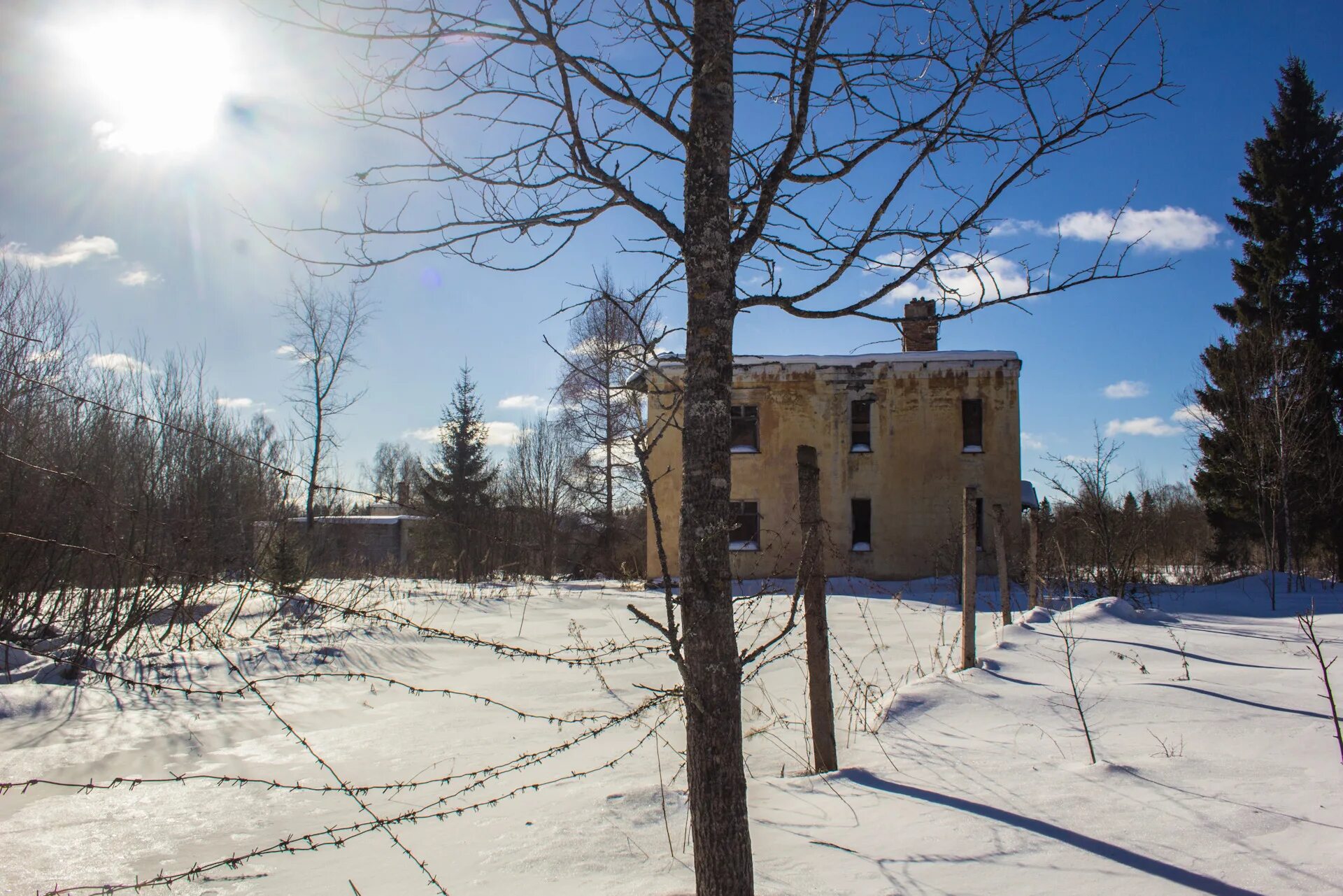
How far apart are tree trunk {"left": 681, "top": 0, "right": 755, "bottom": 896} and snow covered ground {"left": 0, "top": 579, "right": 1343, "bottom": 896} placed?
2.63 ft

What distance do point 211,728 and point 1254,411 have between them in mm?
18794

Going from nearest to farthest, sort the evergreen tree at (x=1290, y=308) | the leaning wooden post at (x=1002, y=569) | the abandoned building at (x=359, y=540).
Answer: the leaning wooden post at (x=1002, y=569) < the abandoned building at (x=359, y=540) < the evergreen tree at (x=1290, y=308)

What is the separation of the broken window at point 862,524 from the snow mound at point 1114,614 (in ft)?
35.6

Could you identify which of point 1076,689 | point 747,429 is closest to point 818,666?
point 1076,689

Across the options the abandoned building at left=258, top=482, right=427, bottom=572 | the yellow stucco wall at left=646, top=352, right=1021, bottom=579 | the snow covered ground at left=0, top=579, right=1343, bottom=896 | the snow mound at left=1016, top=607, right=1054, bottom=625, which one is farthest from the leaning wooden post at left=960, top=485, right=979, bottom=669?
the yellow stucco wall at left=646, top=352, right=1021, bottom=579

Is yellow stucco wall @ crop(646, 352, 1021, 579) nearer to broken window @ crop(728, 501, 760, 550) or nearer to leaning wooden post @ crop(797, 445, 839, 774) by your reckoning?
broken window @ crop(728, 501, 760, 550)

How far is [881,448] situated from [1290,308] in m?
12.2

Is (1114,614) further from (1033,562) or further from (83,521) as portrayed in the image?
(83,521)

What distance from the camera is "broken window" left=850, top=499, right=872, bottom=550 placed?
21.0 m

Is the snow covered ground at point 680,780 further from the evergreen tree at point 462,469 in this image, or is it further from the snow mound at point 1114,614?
the evergreen tree at point 462,469

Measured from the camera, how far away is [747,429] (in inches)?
844

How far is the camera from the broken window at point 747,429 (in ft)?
69.4

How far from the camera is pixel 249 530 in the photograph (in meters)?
14.4

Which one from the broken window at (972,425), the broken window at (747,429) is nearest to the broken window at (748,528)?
the broken window at (747,429)
